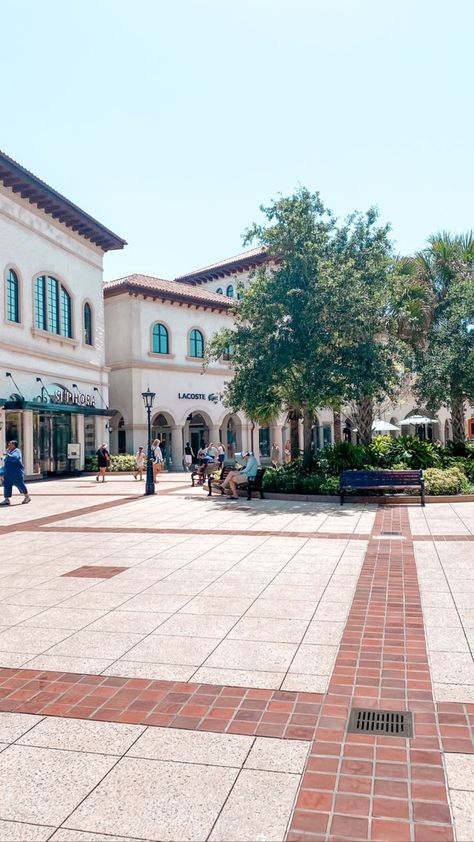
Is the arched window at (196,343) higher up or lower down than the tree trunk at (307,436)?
higher up

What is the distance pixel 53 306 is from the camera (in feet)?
95.7

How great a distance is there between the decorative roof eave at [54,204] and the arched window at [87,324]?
347 cm

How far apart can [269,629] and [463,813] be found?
111 inches

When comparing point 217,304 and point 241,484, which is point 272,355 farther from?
point 217,304

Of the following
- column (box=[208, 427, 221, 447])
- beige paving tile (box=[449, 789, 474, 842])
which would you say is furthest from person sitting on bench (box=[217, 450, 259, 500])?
column (box=[208, 427, 221, 447])

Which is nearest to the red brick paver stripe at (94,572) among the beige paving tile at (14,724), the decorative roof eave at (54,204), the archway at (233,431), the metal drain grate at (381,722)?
the beige paving tile at (14,724)

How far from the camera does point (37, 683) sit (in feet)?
14.9

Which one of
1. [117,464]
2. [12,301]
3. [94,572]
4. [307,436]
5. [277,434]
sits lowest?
[94,572]

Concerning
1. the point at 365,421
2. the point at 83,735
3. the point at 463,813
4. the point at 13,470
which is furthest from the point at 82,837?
the point at 365,421

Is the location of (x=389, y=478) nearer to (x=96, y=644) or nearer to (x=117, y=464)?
(x=96, y=644)

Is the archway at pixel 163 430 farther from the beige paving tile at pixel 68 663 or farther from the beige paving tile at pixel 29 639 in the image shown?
the beige paving tile at pixel 68 663

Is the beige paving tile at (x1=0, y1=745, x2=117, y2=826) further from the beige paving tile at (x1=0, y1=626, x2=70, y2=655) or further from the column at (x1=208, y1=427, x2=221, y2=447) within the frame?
the column at (x1=208, y1=427, x2=221, y2=447)

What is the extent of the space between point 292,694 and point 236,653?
0.87m

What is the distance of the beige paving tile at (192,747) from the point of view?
3412 millimetres
